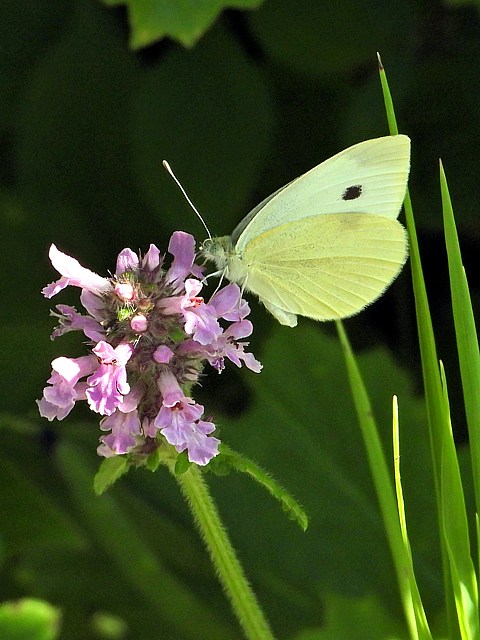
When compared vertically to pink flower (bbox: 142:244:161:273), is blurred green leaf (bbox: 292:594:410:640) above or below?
below

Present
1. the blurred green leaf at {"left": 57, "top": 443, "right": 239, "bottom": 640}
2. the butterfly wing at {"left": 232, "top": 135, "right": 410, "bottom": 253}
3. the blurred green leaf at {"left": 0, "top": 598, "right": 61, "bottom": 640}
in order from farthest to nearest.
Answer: the blurred green leaf at {"left": 57, "top": 443, "right": 239, "bottom": 640} → the butterfly wing at {"left": 232, "top": 135, "right": 410, "bottom": 253} → the blurred green leaf at {"left": 0, "top": 598, "right": 61, "bottom": 640}

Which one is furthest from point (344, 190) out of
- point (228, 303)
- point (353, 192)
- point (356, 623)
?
point (356, 623)

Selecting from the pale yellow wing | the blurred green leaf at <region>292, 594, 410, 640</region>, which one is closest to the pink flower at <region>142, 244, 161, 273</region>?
the pale yellow wing

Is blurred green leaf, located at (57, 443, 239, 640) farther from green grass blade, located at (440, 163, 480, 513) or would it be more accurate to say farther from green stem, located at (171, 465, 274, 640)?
green grass blade, located at (440, 163, 480, 513)

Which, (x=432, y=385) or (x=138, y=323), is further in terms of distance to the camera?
(x=432, y=385)

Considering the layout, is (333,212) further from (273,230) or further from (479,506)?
(479,506)

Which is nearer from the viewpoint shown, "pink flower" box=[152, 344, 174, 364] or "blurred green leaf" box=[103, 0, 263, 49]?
"pink flower" box=[152, 344, 174, 364]

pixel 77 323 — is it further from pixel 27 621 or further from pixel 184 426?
pixel 27 621

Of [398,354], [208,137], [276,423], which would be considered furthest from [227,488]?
[208,137]
